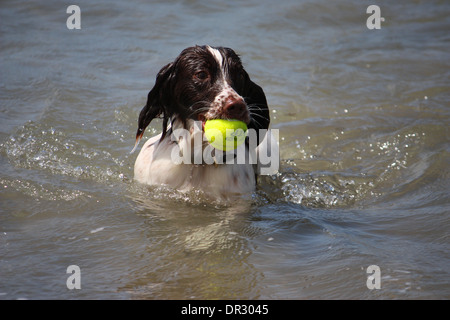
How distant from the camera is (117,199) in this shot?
4.60 metres

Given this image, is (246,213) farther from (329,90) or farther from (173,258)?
(329,90)

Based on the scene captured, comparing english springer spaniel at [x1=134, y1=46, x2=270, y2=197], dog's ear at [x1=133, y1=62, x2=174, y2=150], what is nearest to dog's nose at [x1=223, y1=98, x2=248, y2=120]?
english springer spaniel at [x1=134, y1=46, x2=270, y2=197]

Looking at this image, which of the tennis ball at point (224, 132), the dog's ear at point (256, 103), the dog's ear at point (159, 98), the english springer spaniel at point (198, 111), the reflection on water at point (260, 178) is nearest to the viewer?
the reflection on water at point (260, 178)

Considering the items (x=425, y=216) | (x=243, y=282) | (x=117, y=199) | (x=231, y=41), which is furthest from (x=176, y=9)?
(x=243, y=282)

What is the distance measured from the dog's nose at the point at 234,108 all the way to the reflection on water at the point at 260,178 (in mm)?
804

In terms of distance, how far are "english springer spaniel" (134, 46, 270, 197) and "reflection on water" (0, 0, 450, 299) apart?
15 centimetres

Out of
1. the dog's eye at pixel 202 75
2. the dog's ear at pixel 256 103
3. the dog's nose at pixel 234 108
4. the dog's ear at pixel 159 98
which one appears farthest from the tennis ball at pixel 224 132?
the dog's ear at pixel 159 98

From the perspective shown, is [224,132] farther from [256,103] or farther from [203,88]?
[256,103]

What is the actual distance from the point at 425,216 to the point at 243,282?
1.73 metres

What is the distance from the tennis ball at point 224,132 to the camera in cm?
390

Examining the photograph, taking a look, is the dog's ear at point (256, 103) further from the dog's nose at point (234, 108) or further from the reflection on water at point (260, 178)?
the reflection on water at point (260, 178)

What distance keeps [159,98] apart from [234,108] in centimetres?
80

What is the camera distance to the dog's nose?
3900mm

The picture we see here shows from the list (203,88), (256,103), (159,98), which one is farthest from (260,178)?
(203,88)
